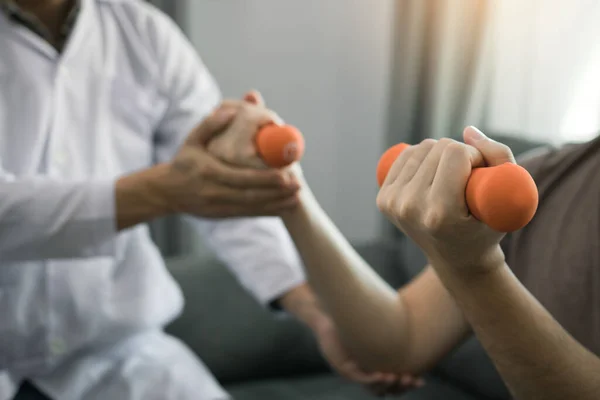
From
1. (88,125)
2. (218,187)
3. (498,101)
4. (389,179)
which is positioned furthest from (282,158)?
(498,101)

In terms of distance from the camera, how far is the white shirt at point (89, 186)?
0.91 m

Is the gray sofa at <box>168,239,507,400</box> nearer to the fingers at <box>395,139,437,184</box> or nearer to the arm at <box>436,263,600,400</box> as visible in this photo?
the arm at <box>436,263,600,400</box>

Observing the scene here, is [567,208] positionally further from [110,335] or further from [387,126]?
[387,126]

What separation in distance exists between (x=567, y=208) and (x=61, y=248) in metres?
0.67

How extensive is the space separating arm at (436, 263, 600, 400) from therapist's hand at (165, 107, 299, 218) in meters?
0.34

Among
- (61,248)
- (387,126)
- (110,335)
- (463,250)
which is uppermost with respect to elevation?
(463,250)

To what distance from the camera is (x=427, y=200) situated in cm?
50

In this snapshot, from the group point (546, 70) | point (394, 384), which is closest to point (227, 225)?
point (394, 384)

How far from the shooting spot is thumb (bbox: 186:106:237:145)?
879 millimetres

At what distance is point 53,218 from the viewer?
2.95ft

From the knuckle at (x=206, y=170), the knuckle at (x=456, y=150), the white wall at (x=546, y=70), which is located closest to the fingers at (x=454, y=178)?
the knuckle at (x=456, y=150)

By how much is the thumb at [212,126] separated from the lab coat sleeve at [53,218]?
14 cm

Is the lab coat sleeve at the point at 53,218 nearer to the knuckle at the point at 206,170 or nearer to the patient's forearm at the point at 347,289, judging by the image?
the knuckle at the point at 206,170

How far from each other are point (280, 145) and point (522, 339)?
0.37 metres
